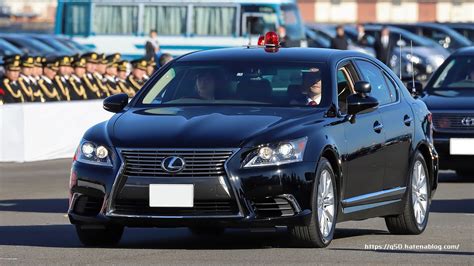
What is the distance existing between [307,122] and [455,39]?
1853 inches

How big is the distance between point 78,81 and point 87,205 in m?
17.0

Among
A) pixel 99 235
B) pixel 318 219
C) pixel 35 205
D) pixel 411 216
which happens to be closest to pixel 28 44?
pixel 35 205

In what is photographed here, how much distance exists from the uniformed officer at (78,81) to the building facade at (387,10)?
68.0 meters

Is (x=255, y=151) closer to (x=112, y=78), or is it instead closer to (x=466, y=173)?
(x=466, y=173)

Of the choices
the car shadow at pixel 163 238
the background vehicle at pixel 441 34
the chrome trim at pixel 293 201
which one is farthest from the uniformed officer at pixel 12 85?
the background vehicle at pixel 441 34

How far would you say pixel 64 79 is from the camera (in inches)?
1074

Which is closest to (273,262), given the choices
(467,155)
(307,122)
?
(307,122)

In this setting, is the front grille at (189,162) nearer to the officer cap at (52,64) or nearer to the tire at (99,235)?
the tire at (99,235)

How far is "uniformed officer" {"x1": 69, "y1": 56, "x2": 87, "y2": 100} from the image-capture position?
27.2 metres

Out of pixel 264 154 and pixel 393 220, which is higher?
pixel 264 154

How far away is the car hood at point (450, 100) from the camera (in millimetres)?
18312

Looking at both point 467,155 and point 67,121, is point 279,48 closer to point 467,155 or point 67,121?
point 467,155

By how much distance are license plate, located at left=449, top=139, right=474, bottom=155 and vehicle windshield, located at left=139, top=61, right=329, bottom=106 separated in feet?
21.7

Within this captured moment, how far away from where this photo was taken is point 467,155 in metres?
18.1
